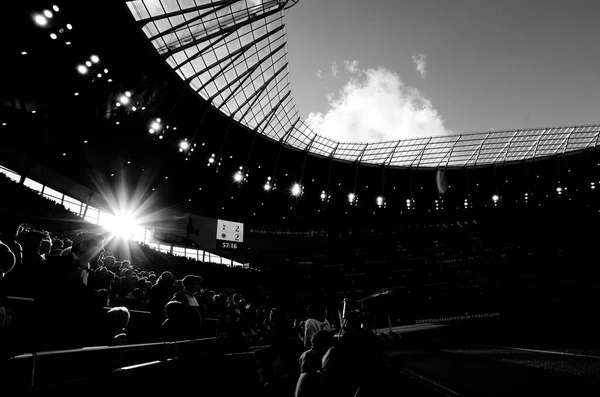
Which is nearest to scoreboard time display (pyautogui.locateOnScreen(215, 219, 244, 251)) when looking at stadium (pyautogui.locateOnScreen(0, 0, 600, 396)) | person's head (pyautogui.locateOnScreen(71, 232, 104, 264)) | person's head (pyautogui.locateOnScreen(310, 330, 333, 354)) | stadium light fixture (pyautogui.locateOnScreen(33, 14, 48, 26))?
stadium (pyautogui.locateOnScreen(0, 0, 600, 396))

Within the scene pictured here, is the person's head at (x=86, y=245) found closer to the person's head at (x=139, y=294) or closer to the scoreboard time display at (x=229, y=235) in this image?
the person's head at (x=139, y=294)

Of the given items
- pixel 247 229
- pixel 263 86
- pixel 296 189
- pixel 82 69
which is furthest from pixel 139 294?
pixel 296 189

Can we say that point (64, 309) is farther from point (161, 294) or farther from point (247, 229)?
point (247, 229)

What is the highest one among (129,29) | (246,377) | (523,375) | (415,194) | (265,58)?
(265,58)

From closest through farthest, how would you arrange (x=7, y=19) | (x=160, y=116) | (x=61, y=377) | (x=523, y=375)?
1. (x=61, y=377)
2. (x=523, y=375)
3. (x=7, y=19)
4. (x=160, y=116)

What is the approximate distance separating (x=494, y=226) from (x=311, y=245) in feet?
81.8

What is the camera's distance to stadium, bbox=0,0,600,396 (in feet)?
10.7

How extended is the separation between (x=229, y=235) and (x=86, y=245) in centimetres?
3269

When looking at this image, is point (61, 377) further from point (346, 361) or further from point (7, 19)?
point (7, 19)

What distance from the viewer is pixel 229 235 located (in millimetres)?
36438

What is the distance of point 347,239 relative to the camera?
148 ft

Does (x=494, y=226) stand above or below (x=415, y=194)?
below

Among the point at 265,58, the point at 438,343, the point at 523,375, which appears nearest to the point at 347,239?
the point at 265,58

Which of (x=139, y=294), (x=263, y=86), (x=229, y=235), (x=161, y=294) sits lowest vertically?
(x=139, y=294)
